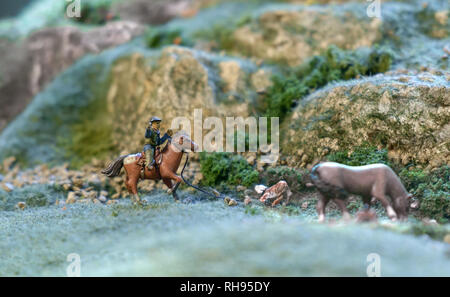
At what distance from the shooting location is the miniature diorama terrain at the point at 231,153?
5930 millimetres

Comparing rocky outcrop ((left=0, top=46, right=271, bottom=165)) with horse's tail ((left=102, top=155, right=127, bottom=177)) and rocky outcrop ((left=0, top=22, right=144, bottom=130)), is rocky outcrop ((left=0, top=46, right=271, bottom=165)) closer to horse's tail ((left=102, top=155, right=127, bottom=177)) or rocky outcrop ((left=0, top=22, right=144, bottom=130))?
rocky outcrop ((left=0, top=22, right=144, bottom=130))

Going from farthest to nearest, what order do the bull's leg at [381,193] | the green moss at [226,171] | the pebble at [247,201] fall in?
the green moss at [226,171] < the pebble at [247,201] < the bull's leg at [381,193]

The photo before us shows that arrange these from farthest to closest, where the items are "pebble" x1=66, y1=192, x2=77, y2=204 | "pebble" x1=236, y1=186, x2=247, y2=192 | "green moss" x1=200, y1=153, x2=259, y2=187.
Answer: "pebble" x1=66, y1=192, x2=77, y2=204, "green moss" x1=200, y1=153, x2=259, y2=187, "pebble" x1=236, y1=186, x2=247, y2=192

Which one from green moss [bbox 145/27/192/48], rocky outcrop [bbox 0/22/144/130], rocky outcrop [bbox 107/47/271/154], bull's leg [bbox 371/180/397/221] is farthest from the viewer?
rocky outcrop [bbox 0/22/144/130]

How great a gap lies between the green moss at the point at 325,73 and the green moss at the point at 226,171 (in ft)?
5.91

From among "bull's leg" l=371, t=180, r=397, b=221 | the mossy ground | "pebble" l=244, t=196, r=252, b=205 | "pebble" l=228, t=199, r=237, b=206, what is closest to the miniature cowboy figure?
the mossy ground

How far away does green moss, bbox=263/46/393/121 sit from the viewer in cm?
1067

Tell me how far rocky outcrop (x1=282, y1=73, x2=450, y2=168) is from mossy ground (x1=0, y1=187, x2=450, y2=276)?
240 cm

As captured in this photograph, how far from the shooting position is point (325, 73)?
11.0 metres

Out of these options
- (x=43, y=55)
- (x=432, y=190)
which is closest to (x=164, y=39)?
(x=43, y=55)

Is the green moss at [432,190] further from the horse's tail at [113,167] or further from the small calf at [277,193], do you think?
the horse's tail at [113,167]

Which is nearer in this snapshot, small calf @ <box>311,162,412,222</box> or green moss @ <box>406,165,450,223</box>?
small calf @ <box>311,162,412,222</box>

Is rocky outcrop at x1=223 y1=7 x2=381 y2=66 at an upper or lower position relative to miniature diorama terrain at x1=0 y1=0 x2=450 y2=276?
upper

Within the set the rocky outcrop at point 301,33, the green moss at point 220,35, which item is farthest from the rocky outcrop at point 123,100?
the green moss at point 220,35
